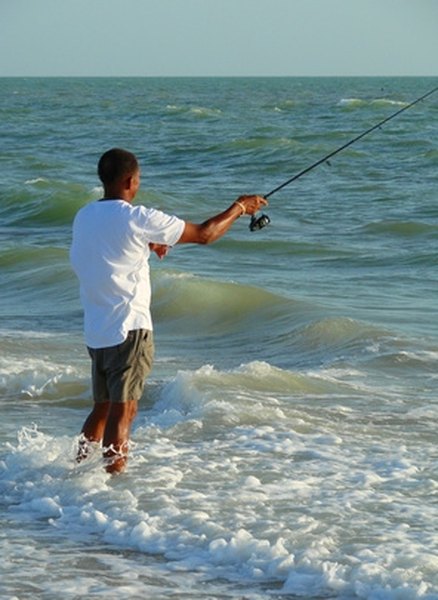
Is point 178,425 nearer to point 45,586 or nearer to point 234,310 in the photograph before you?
point 45,586

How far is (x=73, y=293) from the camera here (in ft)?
40.0

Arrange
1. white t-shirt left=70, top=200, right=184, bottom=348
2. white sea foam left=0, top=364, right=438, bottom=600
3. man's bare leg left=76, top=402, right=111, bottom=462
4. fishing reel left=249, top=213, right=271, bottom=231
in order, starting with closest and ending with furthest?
white sea foam left=0, top=364, right=438, bottom=600 → white t-shirt left=70, top=200, right=184, bottom=348 → man's bare leg left=76, top=402, right=111, bottom=462 → fishing reel left=249, top=213, right=271, bottom=231

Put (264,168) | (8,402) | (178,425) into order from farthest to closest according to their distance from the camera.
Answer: (264,168), (8,402), (178,425)

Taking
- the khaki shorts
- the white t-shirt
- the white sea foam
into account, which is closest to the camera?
the white sea foam

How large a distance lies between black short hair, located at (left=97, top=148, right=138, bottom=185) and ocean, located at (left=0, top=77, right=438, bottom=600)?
1.28m

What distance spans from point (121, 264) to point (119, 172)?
1.24ft

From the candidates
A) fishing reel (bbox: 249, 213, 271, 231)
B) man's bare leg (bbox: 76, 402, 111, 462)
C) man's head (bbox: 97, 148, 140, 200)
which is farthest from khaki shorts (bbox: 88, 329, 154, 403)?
fishing reel (bbox: 249, 213, 271, 231)

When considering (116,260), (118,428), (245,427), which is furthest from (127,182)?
(245,427)

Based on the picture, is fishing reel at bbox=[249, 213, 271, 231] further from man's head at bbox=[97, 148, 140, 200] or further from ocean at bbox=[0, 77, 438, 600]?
ocean at bbox=[0, 77, 438, 600]

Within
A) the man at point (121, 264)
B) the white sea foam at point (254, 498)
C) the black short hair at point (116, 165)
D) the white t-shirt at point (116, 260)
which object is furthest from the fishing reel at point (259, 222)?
the white sea foam at point (254, 498)

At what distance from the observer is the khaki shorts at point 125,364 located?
5.66m

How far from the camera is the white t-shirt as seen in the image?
18.1ft

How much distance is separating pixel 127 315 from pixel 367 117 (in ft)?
133

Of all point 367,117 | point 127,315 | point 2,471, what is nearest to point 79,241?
point 127,315
